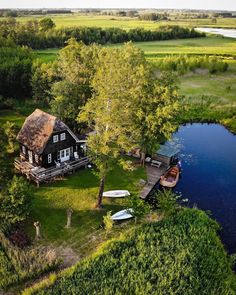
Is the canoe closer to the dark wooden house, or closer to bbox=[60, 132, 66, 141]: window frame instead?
the dark wooden house

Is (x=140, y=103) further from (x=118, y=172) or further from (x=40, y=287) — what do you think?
(x=40, y=287)

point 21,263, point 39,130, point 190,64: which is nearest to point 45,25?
point 190,64

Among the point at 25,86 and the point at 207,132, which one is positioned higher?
the point at 25,86

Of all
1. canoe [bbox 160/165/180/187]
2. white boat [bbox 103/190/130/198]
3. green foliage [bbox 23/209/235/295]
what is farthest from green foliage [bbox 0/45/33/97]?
green foliage [bbox 23/209/235/295]

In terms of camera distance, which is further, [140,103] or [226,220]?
[140,103]

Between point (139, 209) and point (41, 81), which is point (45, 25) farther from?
point (139, 209)

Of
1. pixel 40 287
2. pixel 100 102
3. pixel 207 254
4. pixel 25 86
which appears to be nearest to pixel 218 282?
pixel 207 254

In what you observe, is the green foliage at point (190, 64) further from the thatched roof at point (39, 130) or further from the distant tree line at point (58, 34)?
the thatched roof at point (39, 130)
